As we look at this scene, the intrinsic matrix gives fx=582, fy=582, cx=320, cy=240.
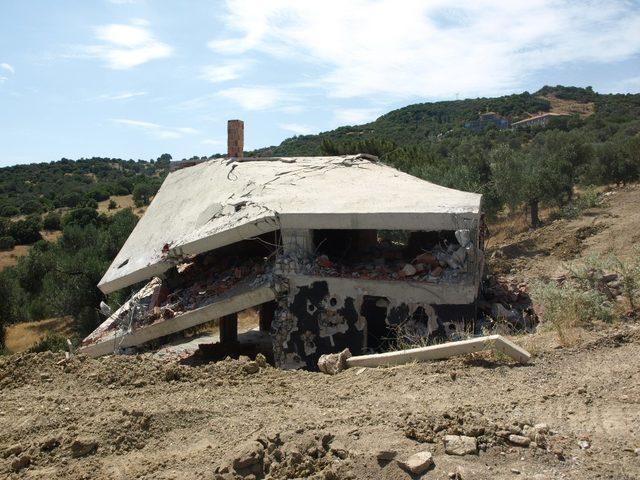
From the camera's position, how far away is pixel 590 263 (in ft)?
28.8

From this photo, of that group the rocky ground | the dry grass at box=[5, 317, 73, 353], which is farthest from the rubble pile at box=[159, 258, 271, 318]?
the dry grass at box=[5, 317, 73, 353]

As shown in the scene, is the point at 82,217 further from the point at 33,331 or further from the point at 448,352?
the point at 448,352

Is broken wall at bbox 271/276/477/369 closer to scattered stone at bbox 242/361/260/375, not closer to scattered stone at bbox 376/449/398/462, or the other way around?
scattered stone at bbox 242/361/260/375

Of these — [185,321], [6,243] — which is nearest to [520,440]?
[185,321]

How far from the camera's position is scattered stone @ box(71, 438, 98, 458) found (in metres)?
A: 4.45

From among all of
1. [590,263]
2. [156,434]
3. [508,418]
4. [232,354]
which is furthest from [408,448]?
[232,354]

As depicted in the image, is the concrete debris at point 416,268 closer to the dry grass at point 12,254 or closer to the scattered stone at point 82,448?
the scattered stone at point 82,448

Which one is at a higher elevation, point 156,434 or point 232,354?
point 156,434

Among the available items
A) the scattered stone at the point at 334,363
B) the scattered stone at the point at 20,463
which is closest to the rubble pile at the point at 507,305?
the scattered stone at the point at 334,363

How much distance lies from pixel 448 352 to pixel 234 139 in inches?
386

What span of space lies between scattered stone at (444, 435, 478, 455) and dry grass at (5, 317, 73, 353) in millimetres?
19842

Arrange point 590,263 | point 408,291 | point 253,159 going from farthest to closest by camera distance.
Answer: point 253,159, point 590,263, point 408,291

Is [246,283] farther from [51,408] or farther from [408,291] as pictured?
[51,408]

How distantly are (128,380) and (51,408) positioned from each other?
2.76ft
